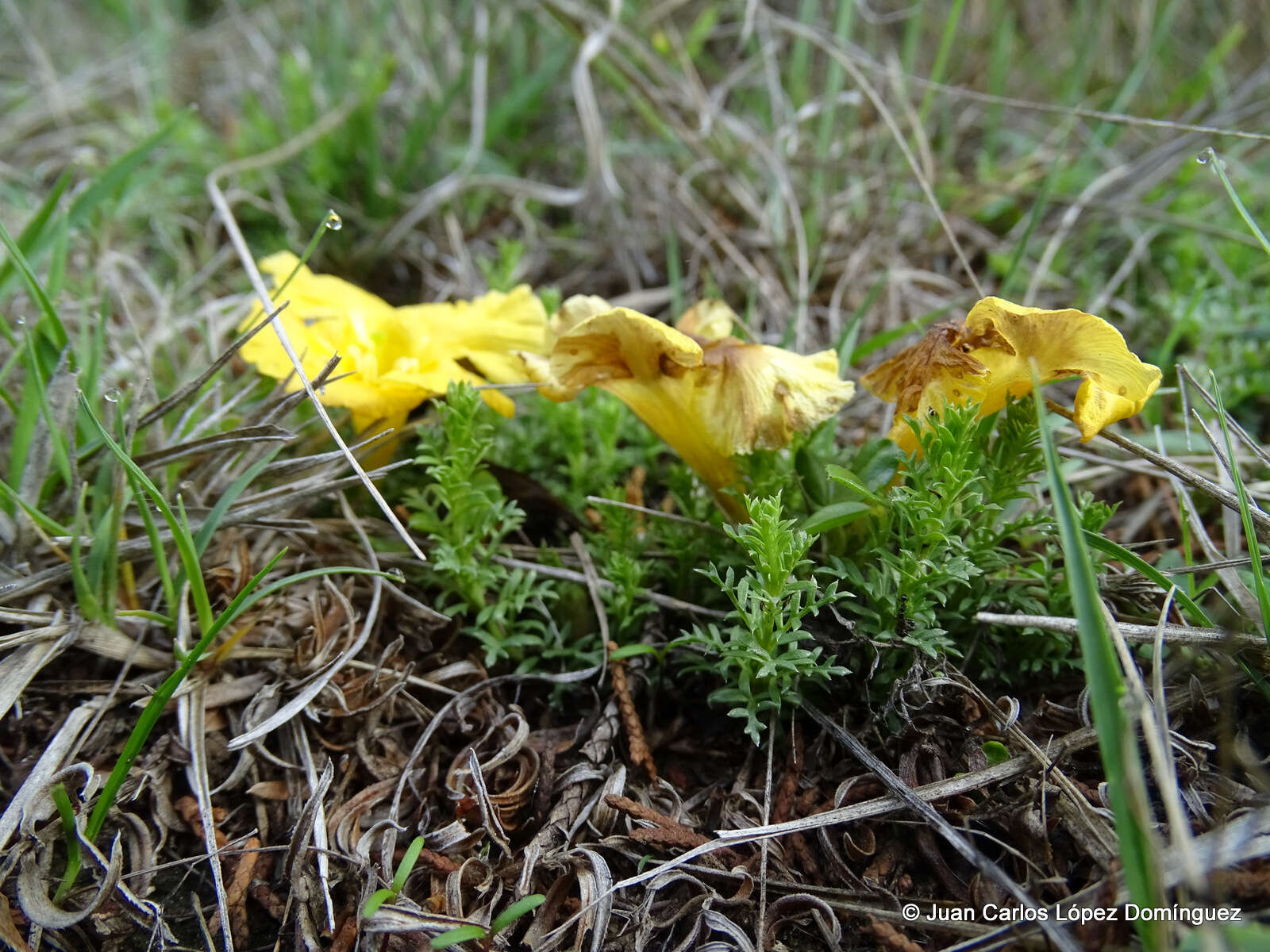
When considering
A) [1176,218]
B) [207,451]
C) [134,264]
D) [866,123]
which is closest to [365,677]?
[207,451]

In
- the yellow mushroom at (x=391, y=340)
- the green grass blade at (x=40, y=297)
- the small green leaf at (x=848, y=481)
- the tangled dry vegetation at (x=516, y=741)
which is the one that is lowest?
the tangled dry vegetation at (x=516, y=741)

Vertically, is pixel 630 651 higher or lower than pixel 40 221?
lower

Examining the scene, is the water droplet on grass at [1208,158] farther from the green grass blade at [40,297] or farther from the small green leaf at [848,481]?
the green grass blade at [40,297]

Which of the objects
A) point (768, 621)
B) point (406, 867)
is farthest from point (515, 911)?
point (768, 621)

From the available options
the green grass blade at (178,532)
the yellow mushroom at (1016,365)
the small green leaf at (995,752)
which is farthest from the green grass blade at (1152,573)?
the green grass blade at (178,532)

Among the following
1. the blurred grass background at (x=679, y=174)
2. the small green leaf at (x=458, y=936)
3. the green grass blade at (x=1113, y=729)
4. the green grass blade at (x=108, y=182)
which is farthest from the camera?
the blurred grass background at (x=679, y=174)

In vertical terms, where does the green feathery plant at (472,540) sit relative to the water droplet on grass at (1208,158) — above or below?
below

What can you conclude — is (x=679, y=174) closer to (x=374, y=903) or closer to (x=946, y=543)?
(x=946, y=543)

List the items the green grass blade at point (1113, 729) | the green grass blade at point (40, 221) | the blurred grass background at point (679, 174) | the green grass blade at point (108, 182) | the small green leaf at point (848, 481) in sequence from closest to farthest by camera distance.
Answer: the green grass blade at point (1113, 729) < the small green leaf at point (848, 481) < the green grass blade at point (40, 221) < the green grass blade at point (108, 182) < the blurred grass background at point (679, 174)
